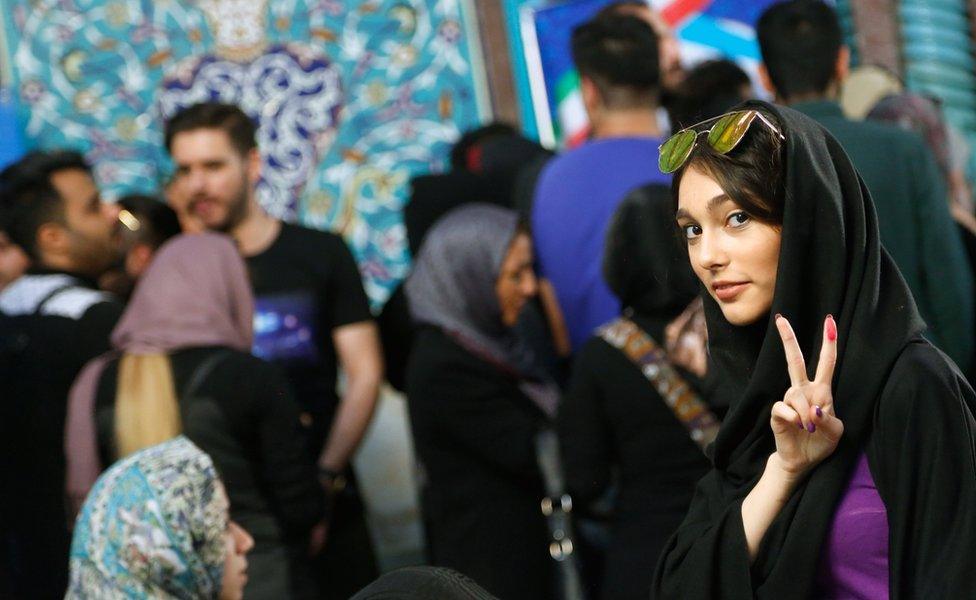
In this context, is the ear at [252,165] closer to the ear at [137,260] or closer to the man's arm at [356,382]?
the ear at [137,260]

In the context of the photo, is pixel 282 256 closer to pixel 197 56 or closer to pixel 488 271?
pixel 488 271

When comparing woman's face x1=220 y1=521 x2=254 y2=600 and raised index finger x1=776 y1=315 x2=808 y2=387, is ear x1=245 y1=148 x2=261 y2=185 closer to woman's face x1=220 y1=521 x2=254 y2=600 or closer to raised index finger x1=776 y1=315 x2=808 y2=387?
woman's face x1=220 y1=521 x2=254 y2=600

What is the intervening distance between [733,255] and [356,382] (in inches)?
94.1

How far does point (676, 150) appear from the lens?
2199mm

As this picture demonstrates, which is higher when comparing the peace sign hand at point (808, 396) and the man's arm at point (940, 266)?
the peace sign hand at point (808, 396)

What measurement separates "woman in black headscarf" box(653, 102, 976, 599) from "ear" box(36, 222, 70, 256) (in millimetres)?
2495

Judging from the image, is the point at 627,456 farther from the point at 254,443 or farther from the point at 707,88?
the point at 707,88

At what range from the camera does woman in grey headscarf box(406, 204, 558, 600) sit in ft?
12.6

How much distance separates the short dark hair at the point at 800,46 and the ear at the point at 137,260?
1.90 metres

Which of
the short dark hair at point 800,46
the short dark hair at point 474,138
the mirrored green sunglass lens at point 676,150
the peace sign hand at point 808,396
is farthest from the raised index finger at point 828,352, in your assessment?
the short dark hair at point 474,138

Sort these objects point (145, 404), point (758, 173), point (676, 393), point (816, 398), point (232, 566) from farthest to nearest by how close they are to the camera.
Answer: point (145, 404) → point (676, 393) → point (232, 566) → point (758, 173) → point (816, 398)

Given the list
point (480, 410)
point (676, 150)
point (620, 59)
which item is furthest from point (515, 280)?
point (676, 150)

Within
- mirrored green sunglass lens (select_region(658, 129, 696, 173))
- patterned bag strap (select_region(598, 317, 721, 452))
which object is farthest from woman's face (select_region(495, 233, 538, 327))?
mirrored green sunglass lens (select_region(658, 129, 696, 173))

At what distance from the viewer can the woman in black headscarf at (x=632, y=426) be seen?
10.7 feet
